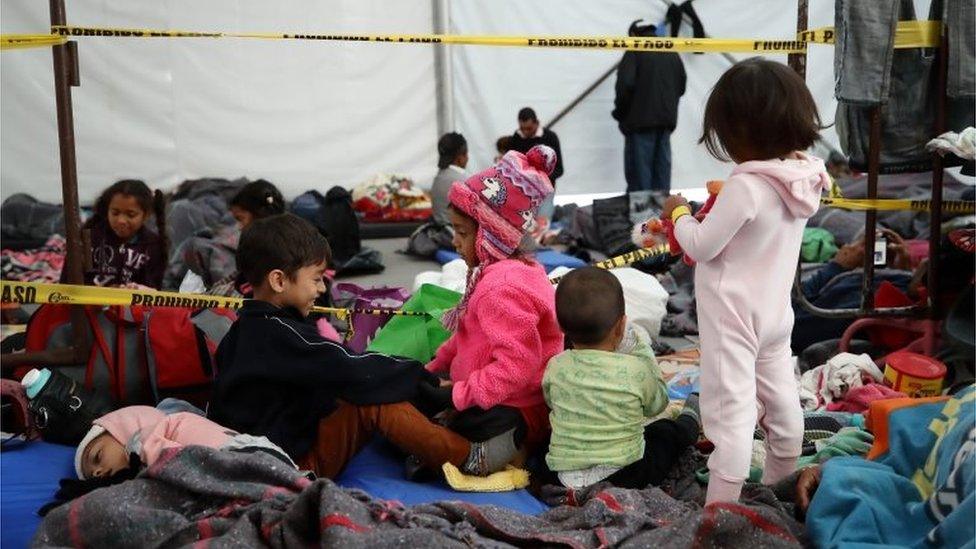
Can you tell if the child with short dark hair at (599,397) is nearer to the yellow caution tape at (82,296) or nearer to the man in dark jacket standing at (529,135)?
the yellow caution tape at (82,296)

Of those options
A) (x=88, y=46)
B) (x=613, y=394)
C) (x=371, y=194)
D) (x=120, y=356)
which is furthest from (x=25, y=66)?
(x=613, y=394)

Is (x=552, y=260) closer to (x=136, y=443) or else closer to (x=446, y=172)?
(x=446, y=172)

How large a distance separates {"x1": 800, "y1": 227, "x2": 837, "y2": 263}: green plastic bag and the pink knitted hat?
3105 mm

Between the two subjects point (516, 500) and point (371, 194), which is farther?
point (371, 194)

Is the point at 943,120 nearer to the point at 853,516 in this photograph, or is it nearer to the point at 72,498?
the point at 853,516

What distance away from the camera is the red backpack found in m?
2.89

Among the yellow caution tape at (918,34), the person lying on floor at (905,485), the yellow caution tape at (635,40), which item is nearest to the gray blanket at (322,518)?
the person lying on floor at (905,485)

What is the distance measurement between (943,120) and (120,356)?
2919 mm

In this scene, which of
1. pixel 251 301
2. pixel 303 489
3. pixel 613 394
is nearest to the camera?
pixel 303 489

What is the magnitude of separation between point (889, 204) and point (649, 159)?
4.86 meters

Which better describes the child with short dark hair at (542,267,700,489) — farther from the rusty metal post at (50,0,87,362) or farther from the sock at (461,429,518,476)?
the rusty metal post at (50,0,87,362)

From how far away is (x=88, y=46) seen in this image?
8.03m

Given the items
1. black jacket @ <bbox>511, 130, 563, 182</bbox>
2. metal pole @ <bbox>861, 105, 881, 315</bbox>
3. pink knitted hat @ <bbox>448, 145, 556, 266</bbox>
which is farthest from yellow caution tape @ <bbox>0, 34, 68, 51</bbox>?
black jacket @ <bbox>511, 130, 563, 182</bbox>

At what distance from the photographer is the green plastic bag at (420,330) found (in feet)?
11.0
